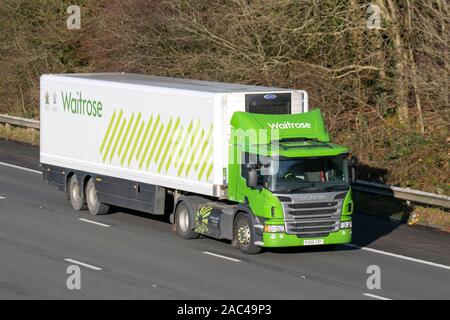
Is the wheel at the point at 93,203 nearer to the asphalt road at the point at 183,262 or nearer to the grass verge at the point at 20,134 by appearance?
the asphalt road at the point at 183,262

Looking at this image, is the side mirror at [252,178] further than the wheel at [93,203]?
No

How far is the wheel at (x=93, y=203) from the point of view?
86.8 feet

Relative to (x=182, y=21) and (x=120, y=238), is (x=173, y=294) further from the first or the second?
(x=182, y=21)

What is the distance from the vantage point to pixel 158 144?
2427 cm

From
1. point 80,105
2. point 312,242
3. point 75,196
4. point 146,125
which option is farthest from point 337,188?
point 75,196

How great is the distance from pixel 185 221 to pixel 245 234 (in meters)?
2.03

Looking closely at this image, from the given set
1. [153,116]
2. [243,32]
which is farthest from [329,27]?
[153,116]

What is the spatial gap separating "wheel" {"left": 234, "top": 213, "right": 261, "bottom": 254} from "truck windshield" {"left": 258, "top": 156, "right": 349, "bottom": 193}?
3.07 feet

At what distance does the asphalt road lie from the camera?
1856 centimetres

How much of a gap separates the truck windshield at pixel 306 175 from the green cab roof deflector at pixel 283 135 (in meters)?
0.17

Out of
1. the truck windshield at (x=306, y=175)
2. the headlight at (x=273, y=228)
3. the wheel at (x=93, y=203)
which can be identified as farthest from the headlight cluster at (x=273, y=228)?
the wheel at (x=93, y=203)
